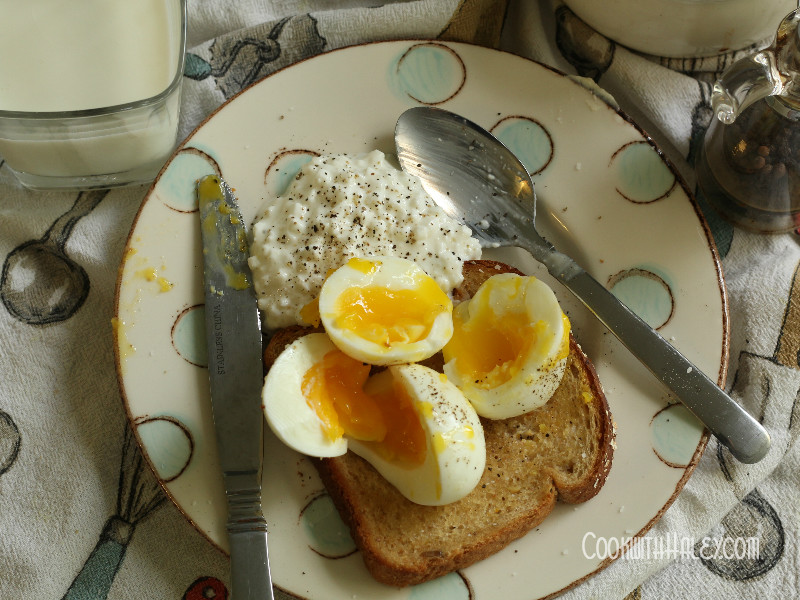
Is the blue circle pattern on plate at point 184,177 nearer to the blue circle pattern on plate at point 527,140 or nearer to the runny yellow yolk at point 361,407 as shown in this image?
the runny yellow yolk at point 361,407

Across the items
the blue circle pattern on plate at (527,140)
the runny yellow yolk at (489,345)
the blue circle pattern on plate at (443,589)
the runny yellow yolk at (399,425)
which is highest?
the blue circle pattern on plate at (527,140)

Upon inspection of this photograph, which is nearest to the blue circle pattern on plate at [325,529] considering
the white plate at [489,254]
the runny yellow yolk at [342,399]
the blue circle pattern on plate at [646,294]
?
the white plate at [489,254]

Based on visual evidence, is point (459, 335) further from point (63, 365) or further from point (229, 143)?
point (63, 365)

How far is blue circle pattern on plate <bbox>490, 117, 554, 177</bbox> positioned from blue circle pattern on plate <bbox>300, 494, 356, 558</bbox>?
126 cm

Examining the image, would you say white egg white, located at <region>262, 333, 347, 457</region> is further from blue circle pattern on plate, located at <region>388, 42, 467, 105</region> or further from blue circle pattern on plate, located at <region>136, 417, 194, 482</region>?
blue circle pattern on plate, located at <region>388, 42, 467, 105</region>

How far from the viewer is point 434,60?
8.59ft

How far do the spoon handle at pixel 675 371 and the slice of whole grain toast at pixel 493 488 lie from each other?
0.47ft

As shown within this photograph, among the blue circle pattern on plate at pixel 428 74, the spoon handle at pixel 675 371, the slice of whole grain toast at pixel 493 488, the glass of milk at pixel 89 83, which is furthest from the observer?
the blue circle pattern on plate at pixel 428 74

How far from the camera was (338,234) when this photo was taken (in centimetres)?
227

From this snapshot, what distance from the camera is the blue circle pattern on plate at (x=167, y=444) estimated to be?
213 centimetres

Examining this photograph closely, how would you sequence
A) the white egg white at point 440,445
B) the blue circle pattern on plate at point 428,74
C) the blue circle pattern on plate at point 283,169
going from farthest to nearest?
the blue circle pattern on plate at point 428,74 < the blue circle pattern on plate at point 283,169 < the white egg white at point 440,445

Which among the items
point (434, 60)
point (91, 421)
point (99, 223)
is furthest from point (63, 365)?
point (434, 60)

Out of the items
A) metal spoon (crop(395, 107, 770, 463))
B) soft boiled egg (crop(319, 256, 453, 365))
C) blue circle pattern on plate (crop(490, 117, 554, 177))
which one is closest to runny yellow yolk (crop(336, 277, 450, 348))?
soft boiled egg (crop(319, 256, 453, 365))

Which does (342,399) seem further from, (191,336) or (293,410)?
(191,336)
